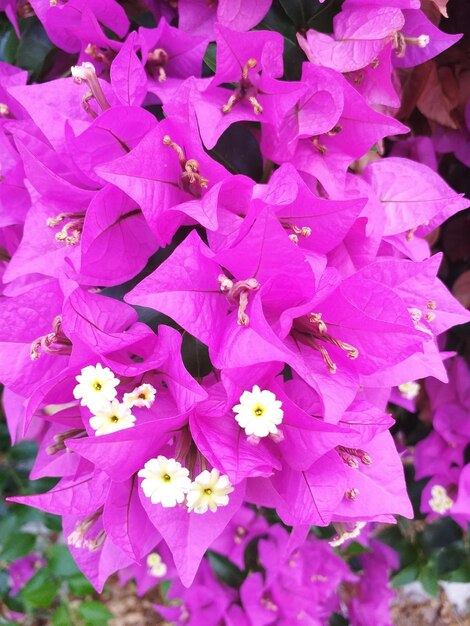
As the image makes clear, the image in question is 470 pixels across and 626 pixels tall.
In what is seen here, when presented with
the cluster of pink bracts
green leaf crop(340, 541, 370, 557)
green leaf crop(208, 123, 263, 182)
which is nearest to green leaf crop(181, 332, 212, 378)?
the cluster of pink bracts

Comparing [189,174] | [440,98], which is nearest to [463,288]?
[440,98]

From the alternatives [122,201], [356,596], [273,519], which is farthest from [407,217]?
[356,596]

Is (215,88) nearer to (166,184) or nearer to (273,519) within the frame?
(166,184)

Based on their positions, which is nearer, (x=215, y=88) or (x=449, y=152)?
(x=215, y=88)

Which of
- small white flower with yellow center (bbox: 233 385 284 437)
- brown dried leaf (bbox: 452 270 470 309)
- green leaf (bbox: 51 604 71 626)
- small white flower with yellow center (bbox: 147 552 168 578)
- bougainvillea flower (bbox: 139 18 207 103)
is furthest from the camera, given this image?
green leaf (bbox: 51 604 71 626)

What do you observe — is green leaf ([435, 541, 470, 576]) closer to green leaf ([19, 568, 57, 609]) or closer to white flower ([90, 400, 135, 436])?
green leaf ([19, 568, 57, 609])

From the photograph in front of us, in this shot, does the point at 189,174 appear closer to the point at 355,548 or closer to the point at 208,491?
the point at 208,491

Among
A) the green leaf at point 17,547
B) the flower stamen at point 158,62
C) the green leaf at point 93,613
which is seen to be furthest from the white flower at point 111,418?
the green leaf at point 93,613
